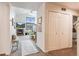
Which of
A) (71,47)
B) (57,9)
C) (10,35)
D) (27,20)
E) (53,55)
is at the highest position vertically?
(57,9)

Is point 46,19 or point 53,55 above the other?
point 46,19

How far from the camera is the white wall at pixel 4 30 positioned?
1794mm

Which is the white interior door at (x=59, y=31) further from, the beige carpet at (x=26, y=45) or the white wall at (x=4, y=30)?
the white wall at (x=4, y=30)

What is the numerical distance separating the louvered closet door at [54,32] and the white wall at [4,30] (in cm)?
73

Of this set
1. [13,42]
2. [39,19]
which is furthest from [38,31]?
[13,42]

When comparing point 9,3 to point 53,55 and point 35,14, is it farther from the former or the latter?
point 53,55

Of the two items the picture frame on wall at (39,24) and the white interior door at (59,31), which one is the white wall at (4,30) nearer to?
the picture frame on wall at (39,24)

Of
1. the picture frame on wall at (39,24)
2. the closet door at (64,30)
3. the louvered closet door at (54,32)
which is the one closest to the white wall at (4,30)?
the picture frame on wall at (39,24)

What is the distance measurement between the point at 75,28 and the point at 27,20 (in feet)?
2.81

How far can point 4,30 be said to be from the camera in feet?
6.01

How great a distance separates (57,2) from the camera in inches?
68.7

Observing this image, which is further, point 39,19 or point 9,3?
point 39,19

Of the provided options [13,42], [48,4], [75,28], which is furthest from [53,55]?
[48,4]

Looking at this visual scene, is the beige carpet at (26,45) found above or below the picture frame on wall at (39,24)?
below
